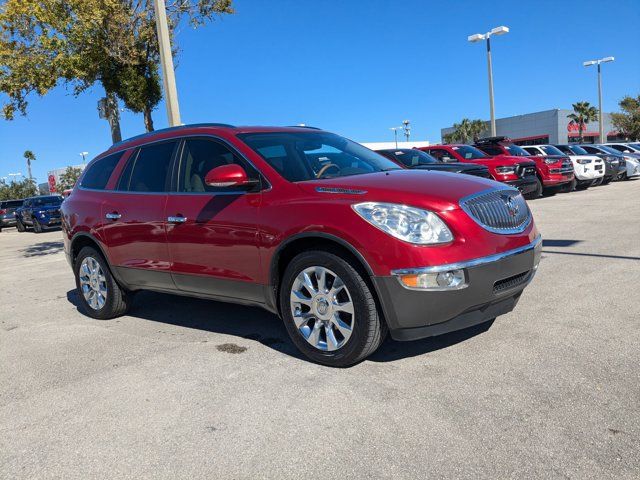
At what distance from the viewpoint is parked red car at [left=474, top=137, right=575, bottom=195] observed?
1597 centimetres

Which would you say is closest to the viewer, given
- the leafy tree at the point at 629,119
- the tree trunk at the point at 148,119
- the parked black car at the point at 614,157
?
the tree trunk at the point at 148,119

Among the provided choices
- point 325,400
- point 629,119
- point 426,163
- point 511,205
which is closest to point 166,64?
point 426,163

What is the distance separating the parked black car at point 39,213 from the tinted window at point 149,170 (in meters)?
19.5

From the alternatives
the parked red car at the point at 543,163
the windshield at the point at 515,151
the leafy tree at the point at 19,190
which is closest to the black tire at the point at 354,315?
the parked red car at the point at 543,163

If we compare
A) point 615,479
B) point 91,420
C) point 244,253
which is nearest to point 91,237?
point 244,253

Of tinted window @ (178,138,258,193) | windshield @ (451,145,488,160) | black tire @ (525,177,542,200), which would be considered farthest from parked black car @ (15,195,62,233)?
tinted window @ (178,138,258,193)

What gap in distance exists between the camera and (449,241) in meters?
3.33

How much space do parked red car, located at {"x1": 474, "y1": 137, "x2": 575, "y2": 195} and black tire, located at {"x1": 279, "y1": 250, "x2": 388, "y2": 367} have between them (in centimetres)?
1339

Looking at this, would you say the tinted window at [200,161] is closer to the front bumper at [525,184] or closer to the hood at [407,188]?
the hood at [407,188]

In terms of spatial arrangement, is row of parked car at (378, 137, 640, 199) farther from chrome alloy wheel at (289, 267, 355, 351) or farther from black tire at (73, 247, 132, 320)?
chrome alloy wheel at (289, 267, 355, 351)

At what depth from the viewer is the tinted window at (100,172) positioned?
5.59m

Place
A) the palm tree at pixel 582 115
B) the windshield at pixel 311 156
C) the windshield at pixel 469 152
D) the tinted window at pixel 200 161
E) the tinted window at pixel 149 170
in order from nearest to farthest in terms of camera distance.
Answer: the windshield at pixel 311 156
the tinted window at pixel 200 161
the tinted window at pixel 149 170
the windshield at pixel 469 152
the palm tree at pixel 582 115

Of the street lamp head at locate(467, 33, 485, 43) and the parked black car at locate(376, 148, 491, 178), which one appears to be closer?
the parked black car at locate(376, 148, 491, 178)

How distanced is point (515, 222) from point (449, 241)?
2.56 ft
